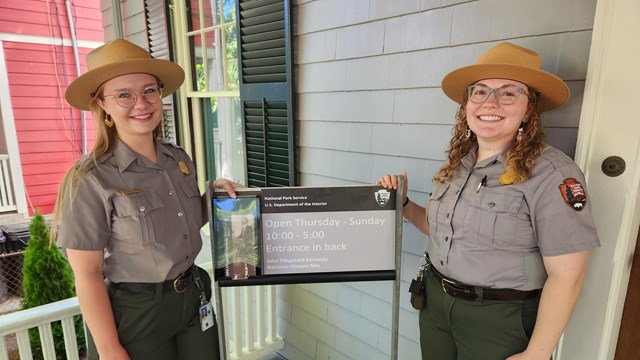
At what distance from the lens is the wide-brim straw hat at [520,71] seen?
1128 millimetres

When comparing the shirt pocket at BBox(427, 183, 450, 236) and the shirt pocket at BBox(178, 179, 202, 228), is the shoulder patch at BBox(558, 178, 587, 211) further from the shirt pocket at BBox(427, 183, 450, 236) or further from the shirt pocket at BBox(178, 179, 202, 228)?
the shirt pocket at BBox(178, 179, 202, 228)

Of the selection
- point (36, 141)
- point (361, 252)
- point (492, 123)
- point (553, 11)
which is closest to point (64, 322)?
point (361, 252)

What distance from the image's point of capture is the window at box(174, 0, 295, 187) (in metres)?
2.25

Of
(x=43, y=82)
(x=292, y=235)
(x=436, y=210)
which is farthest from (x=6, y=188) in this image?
(x=436, y=210)

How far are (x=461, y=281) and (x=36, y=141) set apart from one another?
6.73m

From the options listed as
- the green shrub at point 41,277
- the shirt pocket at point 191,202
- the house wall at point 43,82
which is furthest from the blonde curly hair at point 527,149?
the house wall at point 43,82

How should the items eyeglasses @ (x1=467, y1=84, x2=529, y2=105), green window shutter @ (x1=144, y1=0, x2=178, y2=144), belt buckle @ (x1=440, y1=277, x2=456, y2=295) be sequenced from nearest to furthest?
eyeglasses @ (x1=467, y1=84, x2=529, y2=105) < belt buckle @ (x1=440, y1=277, x2=456, y2=295) < green window shutter @ (x1=144, y1=0, x2=178, y2=144)

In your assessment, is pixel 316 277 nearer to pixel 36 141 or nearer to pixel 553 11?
pixel 553 11

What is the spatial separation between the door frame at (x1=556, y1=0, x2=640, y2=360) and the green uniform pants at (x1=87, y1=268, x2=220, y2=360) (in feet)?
4.52

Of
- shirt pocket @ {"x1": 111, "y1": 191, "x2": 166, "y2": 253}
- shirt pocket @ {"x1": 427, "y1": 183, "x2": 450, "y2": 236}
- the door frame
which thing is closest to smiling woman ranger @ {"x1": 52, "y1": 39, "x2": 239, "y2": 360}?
shirt pocket @ {"x1": 111, "y1": 191, "x2": 166, "y2": 253}

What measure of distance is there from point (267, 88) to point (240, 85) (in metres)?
0.26

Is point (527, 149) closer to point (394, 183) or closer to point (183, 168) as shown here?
point (394, 183)

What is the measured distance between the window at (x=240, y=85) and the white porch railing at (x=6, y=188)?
13.7 feet

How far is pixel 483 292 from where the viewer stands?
3.95ft
